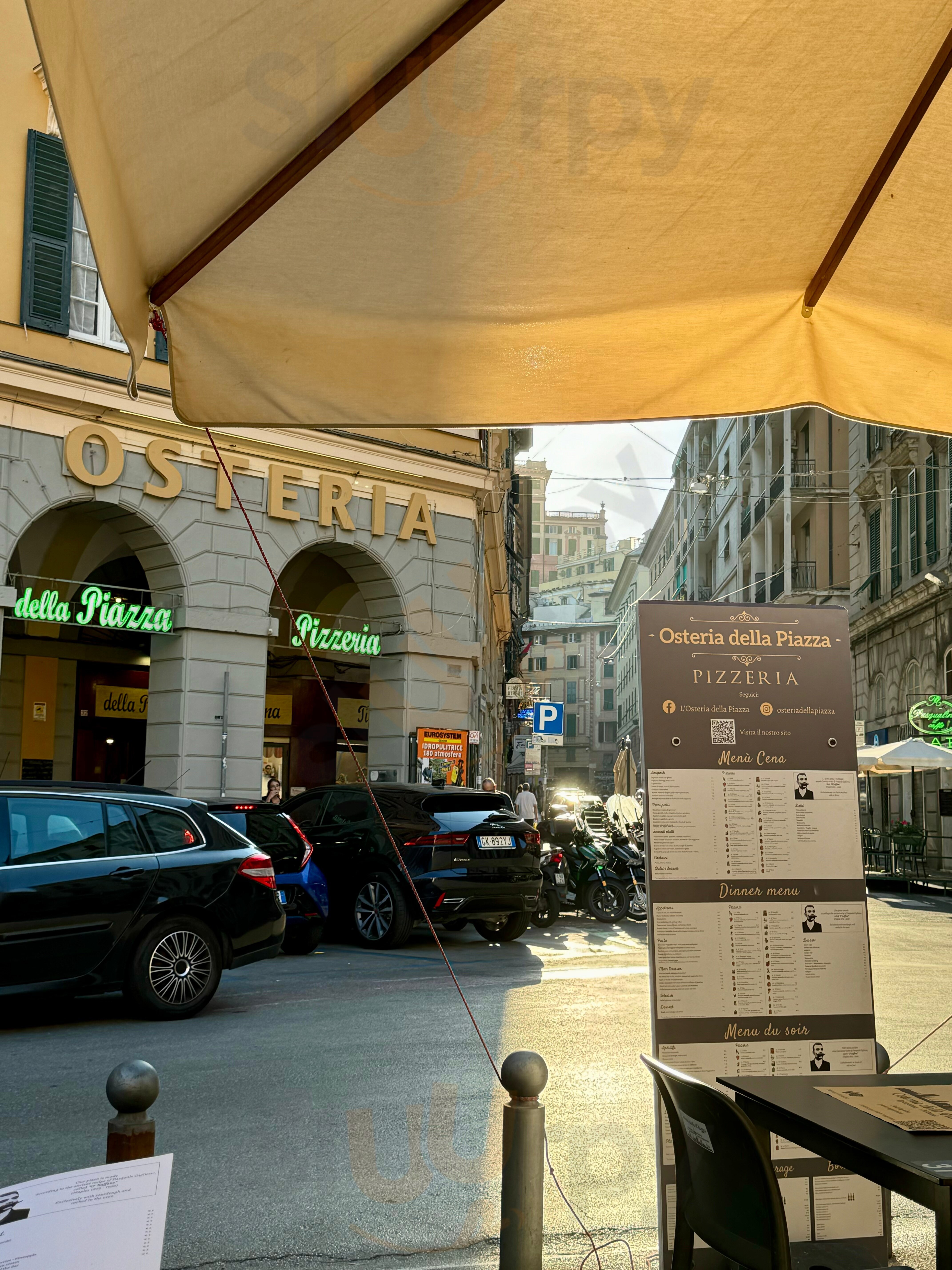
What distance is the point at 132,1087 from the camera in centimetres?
296

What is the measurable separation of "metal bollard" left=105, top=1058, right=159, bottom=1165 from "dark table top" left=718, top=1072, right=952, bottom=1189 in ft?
4.68

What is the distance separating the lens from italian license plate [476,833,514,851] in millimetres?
12719

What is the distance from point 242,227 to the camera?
3.03 meters

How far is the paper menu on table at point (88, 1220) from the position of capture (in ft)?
6.72

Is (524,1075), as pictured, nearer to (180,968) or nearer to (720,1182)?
(720,1182)

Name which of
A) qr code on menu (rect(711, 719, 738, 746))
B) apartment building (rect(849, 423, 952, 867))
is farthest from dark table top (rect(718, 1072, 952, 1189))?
apartment building (rect(849, 423, 952, 867))

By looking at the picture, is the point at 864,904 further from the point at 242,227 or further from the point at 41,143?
the point at 41,143

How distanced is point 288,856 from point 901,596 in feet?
79.6

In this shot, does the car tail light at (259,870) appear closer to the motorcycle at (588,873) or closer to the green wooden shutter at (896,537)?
the motorcycle at (588,873)

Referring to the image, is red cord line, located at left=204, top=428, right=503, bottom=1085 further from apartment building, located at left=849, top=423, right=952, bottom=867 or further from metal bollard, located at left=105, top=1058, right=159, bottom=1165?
apartment building, located at left=849, top=423, right=952, bottom=867

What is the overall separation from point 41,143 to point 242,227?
15.3 metres

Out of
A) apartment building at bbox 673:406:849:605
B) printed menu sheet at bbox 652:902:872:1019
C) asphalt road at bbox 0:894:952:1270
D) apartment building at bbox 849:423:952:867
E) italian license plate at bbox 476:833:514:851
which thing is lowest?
asphalt road at bbox 0:894:952:1270

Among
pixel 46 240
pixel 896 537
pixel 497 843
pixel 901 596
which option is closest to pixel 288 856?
pixel 497 843

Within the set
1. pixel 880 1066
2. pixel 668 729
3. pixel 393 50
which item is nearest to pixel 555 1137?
pixel 880 1066
